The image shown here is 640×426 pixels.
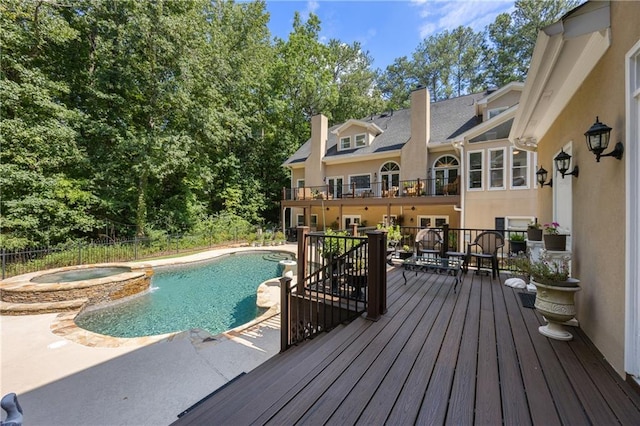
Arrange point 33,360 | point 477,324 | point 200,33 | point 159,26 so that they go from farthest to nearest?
point 200,33 → point 159,26 → point 33,360 → point 477,324

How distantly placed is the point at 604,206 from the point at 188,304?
8.19 meters

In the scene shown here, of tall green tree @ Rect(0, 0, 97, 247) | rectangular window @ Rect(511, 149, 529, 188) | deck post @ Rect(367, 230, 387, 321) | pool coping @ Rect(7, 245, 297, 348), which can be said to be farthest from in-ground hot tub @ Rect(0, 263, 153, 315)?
rectangular window @ Rect(511, 149, 529, 188)

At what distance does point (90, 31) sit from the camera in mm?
12492

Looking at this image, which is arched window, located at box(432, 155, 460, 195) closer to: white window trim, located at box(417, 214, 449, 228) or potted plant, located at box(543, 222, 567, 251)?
white window trim, located at box(417, 214, 449, 228)

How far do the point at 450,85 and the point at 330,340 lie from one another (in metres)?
28.4

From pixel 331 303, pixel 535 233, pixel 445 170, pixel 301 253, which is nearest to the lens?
pixel 331 303

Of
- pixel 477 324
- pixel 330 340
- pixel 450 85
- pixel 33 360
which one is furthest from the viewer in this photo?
pixel 450 85

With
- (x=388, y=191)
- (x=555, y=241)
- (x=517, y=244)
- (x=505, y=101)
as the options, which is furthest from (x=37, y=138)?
(x=505, y=101)

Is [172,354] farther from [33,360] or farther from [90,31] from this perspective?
[90,31]

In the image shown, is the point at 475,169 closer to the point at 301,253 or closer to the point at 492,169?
the point at 492,169

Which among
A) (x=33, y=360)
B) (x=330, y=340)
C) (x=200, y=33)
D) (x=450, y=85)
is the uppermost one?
(x=450, y=85)

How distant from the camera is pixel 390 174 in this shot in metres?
14.4

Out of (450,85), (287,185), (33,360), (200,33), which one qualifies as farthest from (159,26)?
(450,85)

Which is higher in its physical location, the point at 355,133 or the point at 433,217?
the point at 355,133
